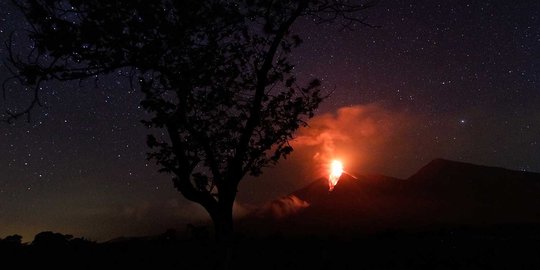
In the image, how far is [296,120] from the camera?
17.5 metres

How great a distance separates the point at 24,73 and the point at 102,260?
6.43 meters

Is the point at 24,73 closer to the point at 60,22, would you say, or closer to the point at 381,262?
the point at 60,22

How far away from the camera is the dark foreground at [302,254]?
458 inches

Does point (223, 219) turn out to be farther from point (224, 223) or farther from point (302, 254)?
point (302, 254)

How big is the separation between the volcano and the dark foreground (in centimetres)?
10566

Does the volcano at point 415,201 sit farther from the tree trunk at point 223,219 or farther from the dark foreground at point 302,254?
the dark foreground at point 302,254

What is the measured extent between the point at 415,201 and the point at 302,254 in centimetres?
15742

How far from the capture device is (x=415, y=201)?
161 metres

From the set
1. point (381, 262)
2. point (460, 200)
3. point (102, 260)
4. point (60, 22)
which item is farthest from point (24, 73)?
point (460, 200)

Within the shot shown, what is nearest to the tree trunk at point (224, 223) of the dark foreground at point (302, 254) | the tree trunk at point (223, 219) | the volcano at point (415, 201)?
the tree trunk at point (223, 219)

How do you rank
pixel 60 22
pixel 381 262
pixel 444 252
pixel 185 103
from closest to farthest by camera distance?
pixel 381 262 < pixel 444 252 < pixel 60 22 < pixel 185 103

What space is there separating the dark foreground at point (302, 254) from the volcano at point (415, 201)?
105658 mm

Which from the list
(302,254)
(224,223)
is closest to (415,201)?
(224,223)

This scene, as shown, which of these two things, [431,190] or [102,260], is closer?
[102,260]
